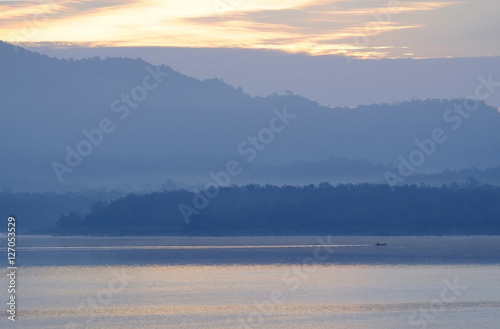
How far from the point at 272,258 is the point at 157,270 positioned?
16.0 m

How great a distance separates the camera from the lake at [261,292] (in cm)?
4156

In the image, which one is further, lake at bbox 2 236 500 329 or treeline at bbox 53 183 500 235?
treeline at bbox 53 183 500 235

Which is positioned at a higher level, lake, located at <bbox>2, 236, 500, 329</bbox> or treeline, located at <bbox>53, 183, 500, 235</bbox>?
treeline, located at <bbox>53, 183, 500, 235</bbox>

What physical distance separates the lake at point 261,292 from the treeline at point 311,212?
5091cm

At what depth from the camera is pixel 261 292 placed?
51531 millimetres

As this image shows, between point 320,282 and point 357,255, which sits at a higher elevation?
point 357,255

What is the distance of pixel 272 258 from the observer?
263 feet

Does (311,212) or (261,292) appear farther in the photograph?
(311,212)

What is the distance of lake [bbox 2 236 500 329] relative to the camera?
1636 inches

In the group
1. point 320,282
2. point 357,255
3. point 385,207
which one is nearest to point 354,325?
point 320,282

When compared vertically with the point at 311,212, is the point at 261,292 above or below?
below

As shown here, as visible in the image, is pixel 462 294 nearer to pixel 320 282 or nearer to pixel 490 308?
pixel 490 308

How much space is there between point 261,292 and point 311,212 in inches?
3200

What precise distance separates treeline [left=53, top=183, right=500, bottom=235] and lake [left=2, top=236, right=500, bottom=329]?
5091 centimetres
